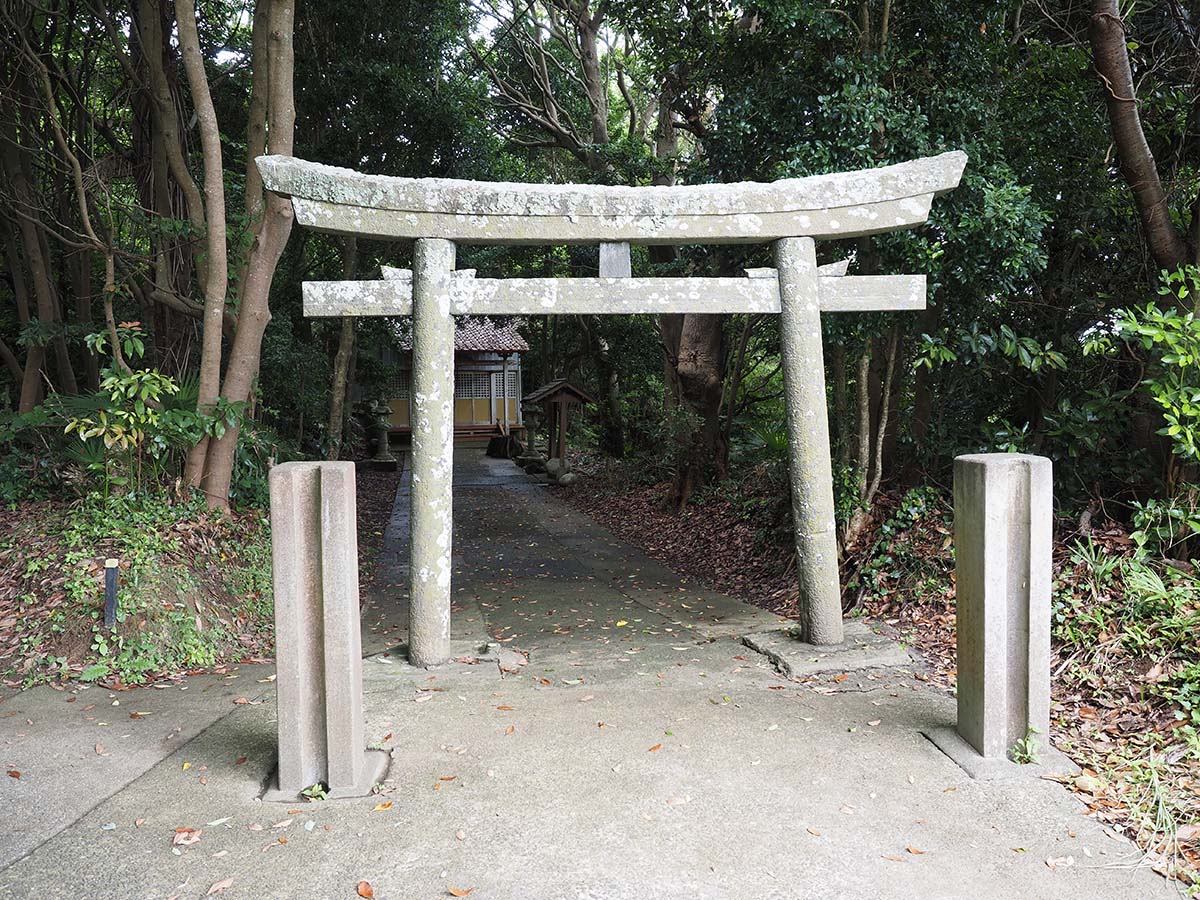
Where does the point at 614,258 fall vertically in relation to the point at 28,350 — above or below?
above

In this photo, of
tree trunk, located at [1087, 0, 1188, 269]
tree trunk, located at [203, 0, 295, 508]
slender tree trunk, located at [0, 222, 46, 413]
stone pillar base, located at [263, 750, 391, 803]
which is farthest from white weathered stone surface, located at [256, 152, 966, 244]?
slender tree trunk, located at [0, 222, 46, 413]

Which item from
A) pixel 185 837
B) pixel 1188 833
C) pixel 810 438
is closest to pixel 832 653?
pixel 810 438

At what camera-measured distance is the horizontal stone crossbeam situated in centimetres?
533

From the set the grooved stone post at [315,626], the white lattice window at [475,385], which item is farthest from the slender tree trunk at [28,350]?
the white lattice window at [475,385]

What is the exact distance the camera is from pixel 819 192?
539 centimetres

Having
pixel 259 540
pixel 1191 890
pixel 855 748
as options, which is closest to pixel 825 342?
pixel 855 748

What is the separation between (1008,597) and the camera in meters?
3.93

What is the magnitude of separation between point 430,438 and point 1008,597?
341 centimetres

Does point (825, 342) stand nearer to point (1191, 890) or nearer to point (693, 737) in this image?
point (693, 737)

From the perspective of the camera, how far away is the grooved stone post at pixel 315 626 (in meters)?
3.59

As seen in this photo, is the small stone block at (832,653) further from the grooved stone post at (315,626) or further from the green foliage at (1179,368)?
the grooved stone post at (315,626)

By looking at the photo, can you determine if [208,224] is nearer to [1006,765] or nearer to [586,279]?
[586,279]

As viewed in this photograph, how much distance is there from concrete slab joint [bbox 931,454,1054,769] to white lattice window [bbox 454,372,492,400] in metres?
25.1

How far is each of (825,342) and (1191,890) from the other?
16.6 ft
